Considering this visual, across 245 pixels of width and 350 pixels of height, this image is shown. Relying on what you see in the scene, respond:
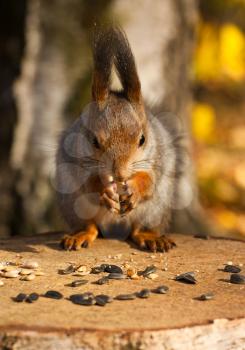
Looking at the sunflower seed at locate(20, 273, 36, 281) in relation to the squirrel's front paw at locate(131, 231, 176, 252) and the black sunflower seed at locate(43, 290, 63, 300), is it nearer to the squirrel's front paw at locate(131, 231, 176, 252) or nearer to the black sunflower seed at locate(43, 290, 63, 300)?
the black sunflower seed at locate(43, 290, 63, 300)

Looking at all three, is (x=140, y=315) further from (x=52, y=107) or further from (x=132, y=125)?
(x=52, y=107)

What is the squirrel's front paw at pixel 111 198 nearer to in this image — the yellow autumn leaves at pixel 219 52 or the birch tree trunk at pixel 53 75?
the birch tree trunk at pixel 53 75

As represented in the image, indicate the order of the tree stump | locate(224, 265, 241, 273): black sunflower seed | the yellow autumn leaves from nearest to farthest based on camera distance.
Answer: the tree stump < locate(224, 265, 241, 273): black sunflower seed < the yellow autumn leaves

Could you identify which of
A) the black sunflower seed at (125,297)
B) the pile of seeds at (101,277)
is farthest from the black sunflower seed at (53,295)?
the black sunflower seed at (125,297)

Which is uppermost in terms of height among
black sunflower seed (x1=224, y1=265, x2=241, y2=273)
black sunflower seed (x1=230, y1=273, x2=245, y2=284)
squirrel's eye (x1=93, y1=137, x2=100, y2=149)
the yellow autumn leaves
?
the yellow autumn leaves

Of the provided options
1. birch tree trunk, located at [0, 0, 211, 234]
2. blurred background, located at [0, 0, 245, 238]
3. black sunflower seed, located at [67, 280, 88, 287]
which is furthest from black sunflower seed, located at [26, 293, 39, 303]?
birch tree trunk, located at [0, 0, 211, 234]

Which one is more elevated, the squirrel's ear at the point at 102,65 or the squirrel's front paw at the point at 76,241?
the squirrel's ear at the point at 102,65

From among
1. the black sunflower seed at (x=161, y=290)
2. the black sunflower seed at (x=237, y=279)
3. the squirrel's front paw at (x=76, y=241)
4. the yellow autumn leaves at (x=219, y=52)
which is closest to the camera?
the black sunflower seed at (x=161, y=290)
